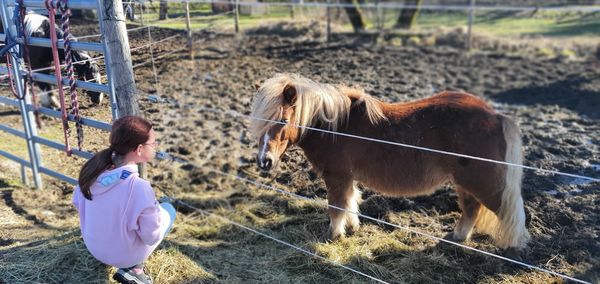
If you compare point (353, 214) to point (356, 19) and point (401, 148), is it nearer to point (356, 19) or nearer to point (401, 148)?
point (401, 148)

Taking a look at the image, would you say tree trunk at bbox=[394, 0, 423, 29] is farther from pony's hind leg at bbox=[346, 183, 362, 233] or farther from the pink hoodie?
the pink hoodie

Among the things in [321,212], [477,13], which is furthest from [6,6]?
[477,13]

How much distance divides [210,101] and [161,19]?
277 centimetres

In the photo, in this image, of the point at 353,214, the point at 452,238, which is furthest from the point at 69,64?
the point at 452,238

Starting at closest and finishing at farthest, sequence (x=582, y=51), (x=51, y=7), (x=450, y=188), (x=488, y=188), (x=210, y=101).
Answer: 1. (x=488, y=188)
2. (x=51, y=7)
3. (x=450, y=188)
4. (x=210, y=101)
5. (x=582, y=51)

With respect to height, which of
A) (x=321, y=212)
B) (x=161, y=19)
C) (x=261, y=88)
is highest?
(x=161, y=19)

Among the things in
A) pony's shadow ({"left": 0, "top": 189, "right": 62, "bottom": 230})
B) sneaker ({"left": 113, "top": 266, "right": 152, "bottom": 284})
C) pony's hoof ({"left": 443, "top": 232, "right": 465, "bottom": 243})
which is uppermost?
sneaker ({"left": 113, "top": 266, "right": 152, "bottom": 284})

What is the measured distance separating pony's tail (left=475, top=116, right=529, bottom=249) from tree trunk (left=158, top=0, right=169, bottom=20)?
3.23 m

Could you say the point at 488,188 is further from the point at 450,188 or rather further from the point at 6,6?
the point at 6,6

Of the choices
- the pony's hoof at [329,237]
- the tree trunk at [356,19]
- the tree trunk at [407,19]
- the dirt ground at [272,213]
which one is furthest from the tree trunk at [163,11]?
the tree trunk at [407,19]

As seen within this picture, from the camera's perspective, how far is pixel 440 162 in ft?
11.2

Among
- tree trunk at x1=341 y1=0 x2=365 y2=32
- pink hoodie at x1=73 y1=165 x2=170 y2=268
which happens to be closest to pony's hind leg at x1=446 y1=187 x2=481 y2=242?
pink hoodie at x1=73 y1=165 x2=170 y2=268

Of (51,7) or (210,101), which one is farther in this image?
(210,101)

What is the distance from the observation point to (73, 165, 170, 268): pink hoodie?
2.49m
